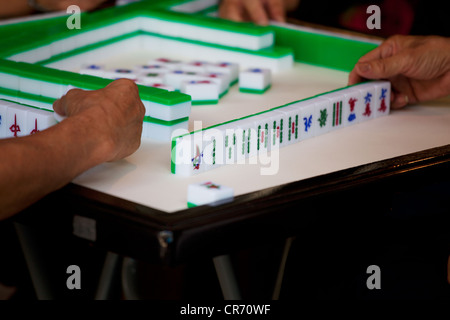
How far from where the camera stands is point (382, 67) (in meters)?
1.99

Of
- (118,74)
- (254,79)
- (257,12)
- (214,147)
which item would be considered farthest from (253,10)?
(214,147)

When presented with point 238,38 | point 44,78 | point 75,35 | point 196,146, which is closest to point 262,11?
point 238,38

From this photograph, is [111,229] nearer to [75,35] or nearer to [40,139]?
[40,139]

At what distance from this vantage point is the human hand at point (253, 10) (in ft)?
8.89

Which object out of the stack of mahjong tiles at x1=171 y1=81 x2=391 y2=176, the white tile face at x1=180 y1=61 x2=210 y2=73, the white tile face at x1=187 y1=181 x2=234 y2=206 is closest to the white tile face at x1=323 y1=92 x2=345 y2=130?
the stack of mahjong tiles at x1=171 y1=81 x2=391 y2=176

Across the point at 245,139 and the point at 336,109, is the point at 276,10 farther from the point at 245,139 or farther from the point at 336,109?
the point at 245,139

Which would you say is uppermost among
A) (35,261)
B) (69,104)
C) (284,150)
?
(69,104)

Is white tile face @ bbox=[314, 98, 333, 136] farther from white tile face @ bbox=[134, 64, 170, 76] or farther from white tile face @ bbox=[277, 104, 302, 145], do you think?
white tile face @ bbox=[134, 64, 170, 76]

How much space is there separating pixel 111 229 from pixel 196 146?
0.96 ft

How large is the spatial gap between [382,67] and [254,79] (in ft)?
1.14

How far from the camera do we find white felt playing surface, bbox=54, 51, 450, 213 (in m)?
1.45

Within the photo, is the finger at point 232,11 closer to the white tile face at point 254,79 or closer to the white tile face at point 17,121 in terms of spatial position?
the white tile face at point 254,79

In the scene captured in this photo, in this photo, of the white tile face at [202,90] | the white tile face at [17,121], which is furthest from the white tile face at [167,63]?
the white tile face at [17,121]

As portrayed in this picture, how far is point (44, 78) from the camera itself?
1804 mm
